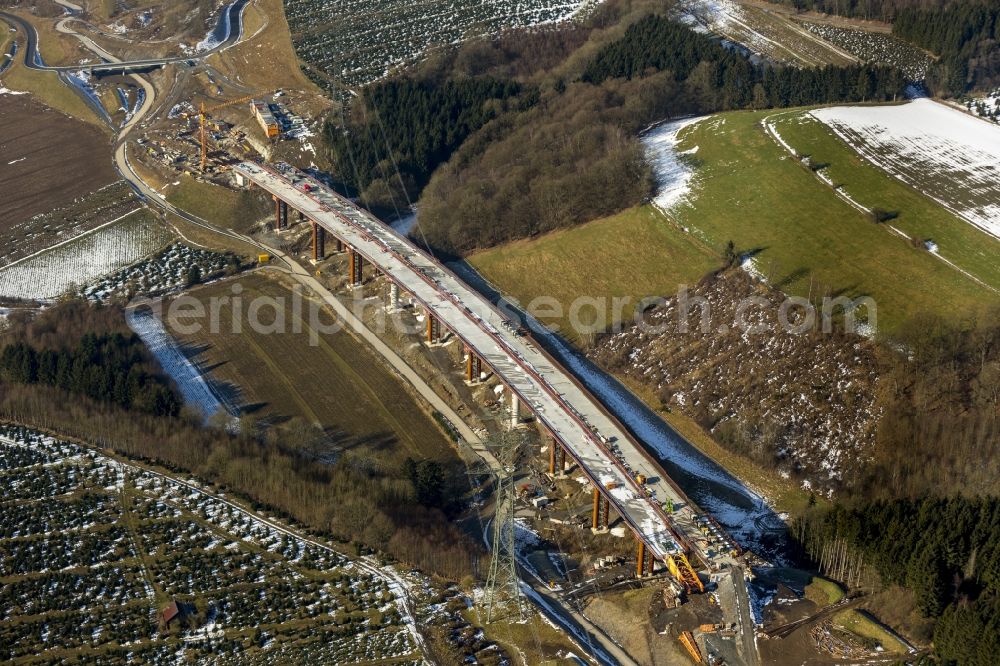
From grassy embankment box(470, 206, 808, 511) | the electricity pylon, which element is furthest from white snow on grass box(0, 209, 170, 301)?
the electricity pylon

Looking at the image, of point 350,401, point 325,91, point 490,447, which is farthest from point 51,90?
point 490,447

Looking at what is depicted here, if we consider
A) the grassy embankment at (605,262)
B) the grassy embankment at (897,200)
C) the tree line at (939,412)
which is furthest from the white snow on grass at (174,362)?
the grassy embankment at (897,200)

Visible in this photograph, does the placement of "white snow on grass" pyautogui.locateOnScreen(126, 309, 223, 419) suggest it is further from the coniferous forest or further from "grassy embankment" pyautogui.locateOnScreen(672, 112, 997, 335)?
the coniferous forest

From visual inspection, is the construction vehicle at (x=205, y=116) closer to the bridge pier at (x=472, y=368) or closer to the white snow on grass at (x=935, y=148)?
the bridge pier at (x=472, y=368)

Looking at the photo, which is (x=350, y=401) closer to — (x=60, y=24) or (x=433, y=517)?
A: (x=433, y=517)

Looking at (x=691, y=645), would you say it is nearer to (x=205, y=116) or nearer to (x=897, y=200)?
(x=897, y=200)

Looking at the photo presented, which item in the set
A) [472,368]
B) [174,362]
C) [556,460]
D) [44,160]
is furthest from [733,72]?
[44,160]
